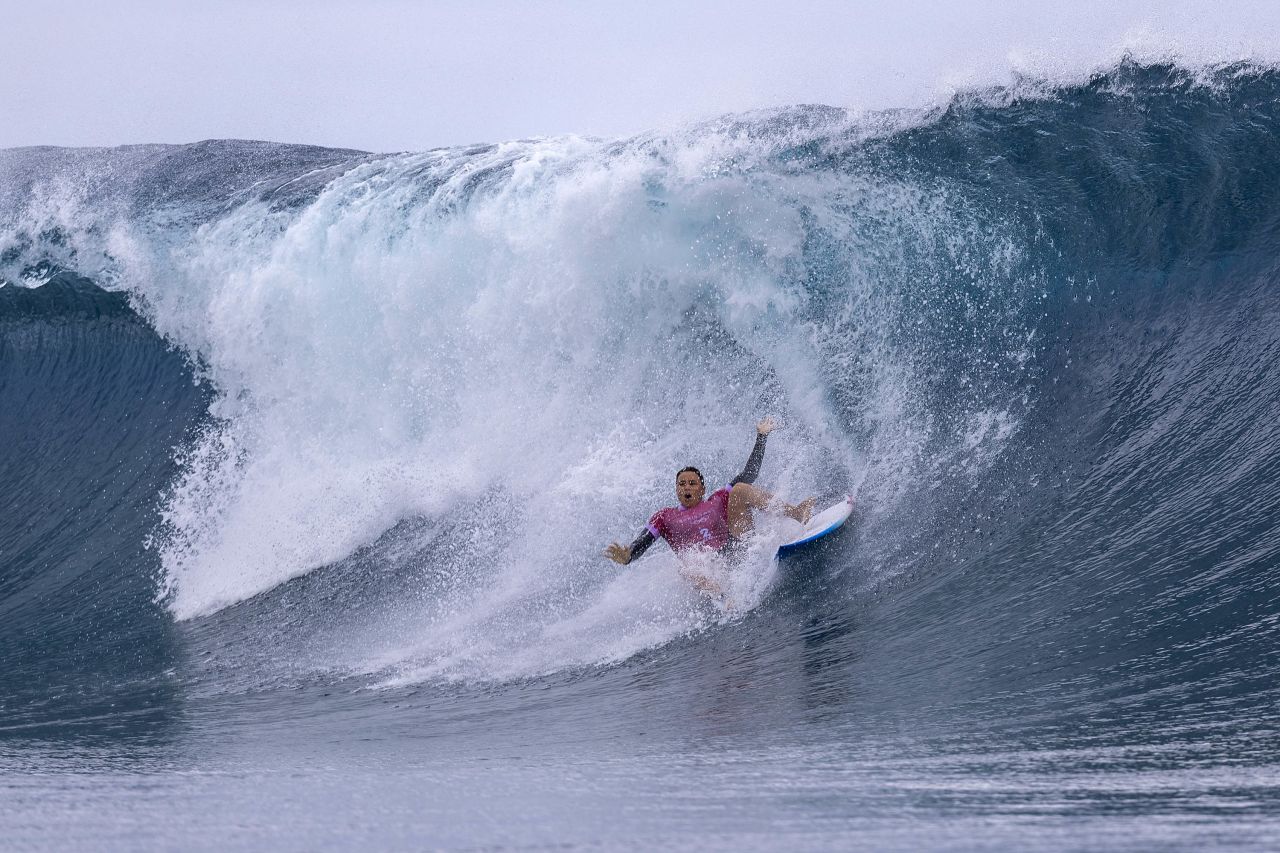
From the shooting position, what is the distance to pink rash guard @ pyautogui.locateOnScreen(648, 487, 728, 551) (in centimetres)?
771

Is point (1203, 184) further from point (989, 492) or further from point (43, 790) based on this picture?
point (43, 790)

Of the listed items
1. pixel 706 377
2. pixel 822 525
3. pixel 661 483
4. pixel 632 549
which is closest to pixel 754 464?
pixel 822 525

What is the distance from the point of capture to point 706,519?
7.70 m

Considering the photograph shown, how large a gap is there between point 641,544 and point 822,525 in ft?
4.00

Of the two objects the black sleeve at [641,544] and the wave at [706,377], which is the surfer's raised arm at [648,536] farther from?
the wave at [706,377]

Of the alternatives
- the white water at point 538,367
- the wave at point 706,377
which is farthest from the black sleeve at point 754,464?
the wave at point 706,377

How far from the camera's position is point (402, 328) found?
11.8 metres

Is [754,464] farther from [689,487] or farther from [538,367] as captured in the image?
[538,367]

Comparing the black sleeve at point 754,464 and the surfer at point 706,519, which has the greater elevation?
the black sleeve at point 754,464

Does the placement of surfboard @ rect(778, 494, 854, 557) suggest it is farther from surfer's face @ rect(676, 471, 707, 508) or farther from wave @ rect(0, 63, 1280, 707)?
surfer's face @ rect(676, 471, 707, 508)

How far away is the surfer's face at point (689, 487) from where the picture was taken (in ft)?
25.0

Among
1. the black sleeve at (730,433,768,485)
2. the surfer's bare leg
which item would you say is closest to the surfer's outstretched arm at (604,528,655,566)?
the surfer's bare leg

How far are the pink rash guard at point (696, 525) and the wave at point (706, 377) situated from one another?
1.31ft

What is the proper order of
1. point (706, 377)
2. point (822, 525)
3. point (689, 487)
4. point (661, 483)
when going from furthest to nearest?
point (706, 377) → point (661, 483) → point (822, 525) → point (689, 487)
